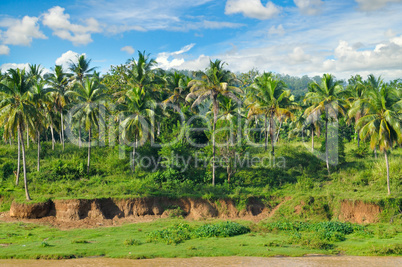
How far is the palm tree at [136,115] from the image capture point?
35.3 meters

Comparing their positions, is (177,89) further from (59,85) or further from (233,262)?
(233,262)

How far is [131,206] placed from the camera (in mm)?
31531

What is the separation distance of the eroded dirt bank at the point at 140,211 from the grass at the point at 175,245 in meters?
2.36

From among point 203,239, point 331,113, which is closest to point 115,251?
point 203,239

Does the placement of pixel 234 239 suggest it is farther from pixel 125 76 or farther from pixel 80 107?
pixel 125 76

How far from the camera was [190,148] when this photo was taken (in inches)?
1598

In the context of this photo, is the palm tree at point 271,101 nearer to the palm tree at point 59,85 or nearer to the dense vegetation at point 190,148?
the dense vegetation at point 190,148

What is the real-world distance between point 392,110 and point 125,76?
2794 cm

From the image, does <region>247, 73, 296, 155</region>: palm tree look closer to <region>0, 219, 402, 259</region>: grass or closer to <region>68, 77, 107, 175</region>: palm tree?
<region>0, 219, 402, 259</region>: grass

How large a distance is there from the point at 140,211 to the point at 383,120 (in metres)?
20.9

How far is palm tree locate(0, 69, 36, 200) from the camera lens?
2945cm

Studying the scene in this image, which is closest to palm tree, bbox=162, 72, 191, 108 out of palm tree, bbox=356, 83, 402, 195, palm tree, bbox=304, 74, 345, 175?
palm tree, bbox=304, 74, 345, 175

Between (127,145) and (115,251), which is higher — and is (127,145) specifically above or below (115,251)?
above

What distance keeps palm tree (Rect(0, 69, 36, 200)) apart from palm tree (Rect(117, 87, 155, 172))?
334 inches
